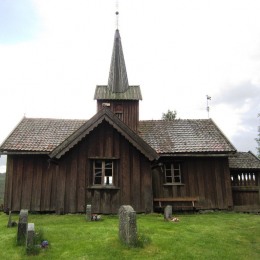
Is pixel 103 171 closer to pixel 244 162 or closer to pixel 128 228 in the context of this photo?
pixel 128 228

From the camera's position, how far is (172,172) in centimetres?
1839

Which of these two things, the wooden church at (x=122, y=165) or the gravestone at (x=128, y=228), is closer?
the gravestone at (x=128, y=228)

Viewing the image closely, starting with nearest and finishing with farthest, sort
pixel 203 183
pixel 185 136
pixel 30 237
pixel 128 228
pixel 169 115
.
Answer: pixel 30 237
pixel 128 228
pixel 203 183
pixel 185 136
pixel 169 115

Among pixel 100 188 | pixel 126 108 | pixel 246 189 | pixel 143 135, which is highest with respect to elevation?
pixel 126 108

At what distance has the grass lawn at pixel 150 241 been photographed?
8.40 metres

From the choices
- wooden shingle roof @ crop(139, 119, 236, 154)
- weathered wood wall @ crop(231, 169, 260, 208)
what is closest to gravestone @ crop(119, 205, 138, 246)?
wooden shingle roof @ crop(139, 119, 236, 154)

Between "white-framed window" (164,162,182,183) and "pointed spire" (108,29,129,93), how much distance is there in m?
8.18

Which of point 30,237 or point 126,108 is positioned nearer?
point 30,237

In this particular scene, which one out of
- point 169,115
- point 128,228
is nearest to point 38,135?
point 128,228

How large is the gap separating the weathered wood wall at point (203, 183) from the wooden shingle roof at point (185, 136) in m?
0.74

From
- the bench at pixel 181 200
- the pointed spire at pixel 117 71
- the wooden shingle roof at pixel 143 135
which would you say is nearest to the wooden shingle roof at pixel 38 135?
the wooden shingle roof at pixel 143 135

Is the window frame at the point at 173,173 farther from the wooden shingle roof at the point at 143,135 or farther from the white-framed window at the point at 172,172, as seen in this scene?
the wooden shingle roof at the point at 143,135

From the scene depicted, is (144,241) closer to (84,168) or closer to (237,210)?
(84,168)

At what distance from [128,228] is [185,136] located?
11.9 meters
